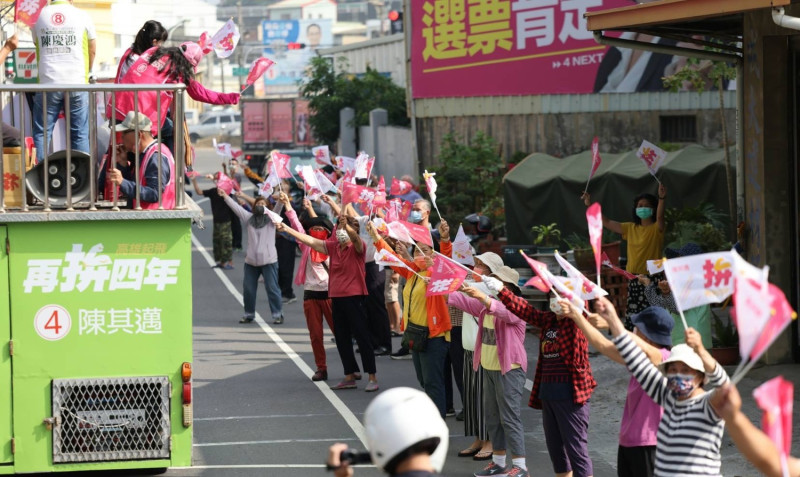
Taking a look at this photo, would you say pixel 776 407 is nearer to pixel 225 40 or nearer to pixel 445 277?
pixel 445 277

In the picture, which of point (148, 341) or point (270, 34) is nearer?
point (148, 341)

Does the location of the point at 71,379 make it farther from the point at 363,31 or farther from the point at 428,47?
the point at 363,31

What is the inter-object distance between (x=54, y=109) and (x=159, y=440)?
3.03 metres

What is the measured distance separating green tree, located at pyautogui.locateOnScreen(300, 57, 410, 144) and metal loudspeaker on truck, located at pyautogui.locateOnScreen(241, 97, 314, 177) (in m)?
8.78

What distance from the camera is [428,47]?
2742 centimetres

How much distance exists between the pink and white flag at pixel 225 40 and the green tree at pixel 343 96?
84.6ft

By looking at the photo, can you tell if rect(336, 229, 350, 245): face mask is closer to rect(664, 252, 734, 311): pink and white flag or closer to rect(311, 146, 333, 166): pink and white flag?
rect(311, 146, 333, 166): pink and white flag

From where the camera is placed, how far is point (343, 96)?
38344 mm

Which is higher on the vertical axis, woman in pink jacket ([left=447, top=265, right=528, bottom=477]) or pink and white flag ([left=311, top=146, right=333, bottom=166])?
pink and white flag ([left=311, top=146, right=333, bottom=166])

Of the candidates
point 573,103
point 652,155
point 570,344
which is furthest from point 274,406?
point 573,103

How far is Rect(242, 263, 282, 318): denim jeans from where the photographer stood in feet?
58.5

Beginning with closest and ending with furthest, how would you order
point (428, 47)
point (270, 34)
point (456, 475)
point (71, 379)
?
1. point (71, 379)
2. point (456, 475)
3. point (428, 47)
4. point (270, 34)

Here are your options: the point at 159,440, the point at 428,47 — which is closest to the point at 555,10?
the point at 428,47

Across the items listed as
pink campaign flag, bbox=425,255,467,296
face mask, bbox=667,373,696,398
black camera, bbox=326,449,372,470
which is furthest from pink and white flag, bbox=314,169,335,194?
black camera, bbox=326,449,372,470
